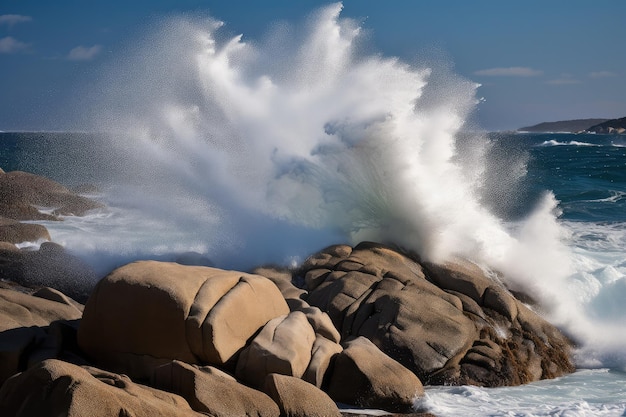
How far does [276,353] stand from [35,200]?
1252cm

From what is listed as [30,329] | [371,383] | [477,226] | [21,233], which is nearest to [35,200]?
[21,233]

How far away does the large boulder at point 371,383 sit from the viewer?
24.3 feet

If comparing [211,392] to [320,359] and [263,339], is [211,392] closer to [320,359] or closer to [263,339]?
[263,339]

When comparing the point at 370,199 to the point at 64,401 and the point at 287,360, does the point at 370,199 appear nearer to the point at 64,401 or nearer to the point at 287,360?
the point at 287,360

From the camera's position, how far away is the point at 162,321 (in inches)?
290

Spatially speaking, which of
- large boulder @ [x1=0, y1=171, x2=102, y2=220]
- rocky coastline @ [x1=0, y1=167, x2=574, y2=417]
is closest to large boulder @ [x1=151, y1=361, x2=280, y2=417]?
rocky coastline @ [x1=0, y1=167, x2=574, y2=417]

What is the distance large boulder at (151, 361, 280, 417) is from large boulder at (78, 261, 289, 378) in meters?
0.72

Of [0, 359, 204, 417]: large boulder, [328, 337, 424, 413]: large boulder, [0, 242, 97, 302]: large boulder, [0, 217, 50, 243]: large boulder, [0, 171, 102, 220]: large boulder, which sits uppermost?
[0, 171, 102, 220]: large boulder

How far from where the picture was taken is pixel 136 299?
24.4 ft

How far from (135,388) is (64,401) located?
671 millimetres

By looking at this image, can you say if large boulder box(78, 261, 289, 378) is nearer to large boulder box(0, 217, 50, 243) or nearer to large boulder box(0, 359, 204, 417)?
large boulder box(0, 359, 204, 417)

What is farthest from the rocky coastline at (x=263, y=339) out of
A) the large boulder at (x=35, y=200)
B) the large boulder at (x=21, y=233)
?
the large boulder at (x=35, y=200)

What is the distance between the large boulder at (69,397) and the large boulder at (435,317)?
3450 mm

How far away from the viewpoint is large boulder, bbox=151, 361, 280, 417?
246 inches
